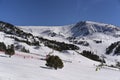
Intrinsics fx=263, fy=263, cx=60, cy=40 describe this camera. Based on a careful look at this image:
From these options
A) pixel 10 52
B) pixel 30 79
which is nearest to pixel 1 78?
pixel 30 79

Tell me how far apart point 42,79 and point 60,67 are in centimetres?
2948

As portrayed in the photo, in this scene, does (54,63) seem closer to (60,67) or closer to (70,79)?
(60,67)

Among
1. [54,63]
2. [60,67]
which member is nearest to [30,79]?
[54,63]

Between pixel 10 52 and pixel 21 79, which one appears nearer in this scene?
pixel 21 79

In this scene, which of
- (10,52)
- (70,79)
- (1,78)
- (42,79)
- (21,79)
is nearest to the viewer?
(1,78)

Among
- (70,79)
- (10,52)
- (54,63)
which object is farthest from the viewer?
(10,52)

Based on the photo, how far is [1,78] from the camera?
25812mm

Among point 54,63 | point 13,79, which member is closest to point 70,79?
point 13,79

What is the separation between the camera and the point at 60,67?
6175cm

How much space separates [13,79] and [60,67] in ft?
116

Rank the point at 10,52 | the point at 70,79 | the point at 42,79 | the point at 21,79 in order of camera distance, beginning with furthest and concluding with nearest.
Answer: the point at 10,52 → the point at 70,79 → the point at 42,79 → the point at 21,79

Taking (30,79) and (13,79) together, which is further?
(30,79)

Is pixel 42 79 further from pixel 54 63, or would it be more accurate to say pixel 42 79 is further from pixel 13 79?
pixel 54 63

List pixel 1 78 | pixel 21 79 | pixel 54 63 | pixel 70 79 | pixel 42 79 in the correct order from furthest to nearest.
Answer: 1. pixel 54 63
2. pixel 70 79
3. pixel 42 79
4. pixel 21 79
5. pixel 1 78
